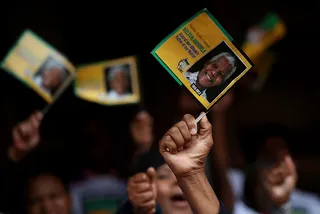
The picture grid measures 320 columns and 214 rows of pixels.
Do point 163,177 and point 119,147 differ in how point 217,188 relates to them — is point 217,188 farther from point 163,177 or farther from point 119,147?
point 119,147

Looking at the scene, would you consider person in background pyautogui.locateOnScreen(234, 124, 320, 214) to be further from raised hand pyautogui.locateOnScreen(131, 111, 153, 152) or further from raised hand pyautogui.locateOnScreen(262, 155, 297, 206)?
raised hand pyautogui.locateOnScreen(131, 111, 153, 152)

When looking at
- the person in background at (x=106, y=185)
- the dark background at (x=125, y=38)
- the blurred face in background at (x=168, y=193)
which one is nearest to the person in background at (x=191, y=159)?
the blurred face in background at (x=168, y=193)

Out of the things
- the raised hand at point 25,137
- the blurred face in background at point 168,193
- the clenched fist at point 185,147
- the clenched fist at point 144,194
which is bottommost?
the blurred face in background at point 168,193

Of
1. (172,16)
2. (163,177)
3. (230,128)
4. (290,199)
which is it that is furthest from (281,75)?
(163,177)

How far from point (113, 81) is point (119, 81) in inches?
1.3

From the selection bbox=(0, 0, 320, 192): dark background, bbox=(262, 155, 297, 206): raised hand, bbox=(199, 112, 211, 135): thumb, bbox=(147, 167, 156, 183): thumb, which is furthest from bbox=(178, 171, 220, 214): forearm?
bbox=(0, 0, 320, 192): dark background

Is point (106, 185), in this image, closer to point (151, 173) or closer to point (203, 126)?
point (151, 173)

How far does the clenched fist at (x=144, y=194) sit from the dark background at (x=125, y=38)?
1.42 metres

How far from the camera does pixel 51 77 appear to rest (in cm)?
317

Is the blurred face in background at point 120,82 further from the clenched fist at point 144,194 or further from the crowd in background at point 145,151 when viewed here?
the clenched fist at point 144,194

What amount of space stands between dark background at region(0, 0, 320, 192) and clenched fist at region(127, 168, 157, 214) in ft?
4.66

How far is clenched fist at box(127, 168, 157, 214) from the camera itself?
2.42 meters

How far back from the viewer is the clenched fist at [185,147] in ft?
6.72

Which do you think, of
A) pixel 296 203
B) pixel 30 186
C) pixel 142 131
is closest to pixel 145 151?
pixel 142 131
